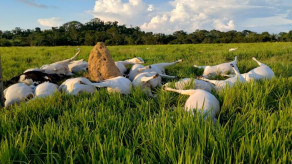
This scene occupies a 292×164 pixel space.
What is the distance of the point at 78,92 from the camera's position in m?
4.12

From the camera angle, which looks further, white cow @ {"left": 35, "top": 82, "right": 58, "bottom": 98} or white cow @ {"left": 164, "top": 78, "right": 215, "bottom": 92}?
white cow @ {"left": 35, "top": 82, "right": 58, "bottom": 98}

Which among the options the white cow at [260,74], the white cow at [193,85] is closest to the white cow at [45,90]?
the white cow at [193,85]

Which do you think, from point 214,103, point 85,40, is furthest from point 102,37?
point 214,103

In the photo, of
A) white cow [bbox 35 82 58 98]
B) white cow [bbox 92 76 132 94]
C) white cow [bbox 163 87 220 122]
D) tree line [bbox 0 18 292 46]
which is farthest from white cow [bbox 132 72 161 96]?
tree line [bbox 0 18 292 46]

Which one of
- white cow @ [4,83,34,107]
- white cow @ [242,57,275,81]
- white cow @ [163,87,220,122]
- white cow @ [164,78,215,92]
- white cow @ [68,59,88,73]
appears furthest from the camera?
white cow @ [68,59,88,73]

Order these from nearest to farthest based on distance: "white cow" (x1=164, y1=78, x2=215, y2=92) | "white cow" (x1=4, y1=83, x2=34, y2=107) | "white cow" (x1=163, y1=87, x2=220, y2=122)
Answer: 1. "white cow" (x1=163, y1=87, x2=220, y2=122)
2. "white cow" (x1=164, y1=78, x2=215, y2=92)
3. "white cow" (x1=4, y1=83, x2=34, y2=107)

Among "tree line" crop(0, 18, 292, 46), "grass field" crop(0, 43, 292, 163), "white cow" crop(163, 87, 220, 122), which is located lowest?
"grass field" crop(0, 43, 292, 163)

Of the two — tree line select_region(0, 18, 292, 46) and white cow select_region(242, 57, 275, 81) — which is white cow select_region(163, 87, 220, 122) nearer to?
white cow select_region(242, 57, 275, 81)

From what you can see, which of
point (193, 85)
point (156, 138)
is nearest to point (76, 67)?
point (193, 85)

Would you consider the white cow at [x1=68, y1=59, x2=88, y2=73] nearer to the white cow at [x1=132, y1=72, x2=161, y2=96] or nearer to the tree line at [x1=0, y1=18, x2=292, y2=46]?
the white cow at [x1=132, y1=72, x2=161, y2=96]

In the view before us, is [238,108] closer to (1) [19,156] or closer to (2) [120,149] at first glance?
(2) [120,149]

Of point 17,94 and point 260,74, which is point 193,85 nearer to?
point 260,74

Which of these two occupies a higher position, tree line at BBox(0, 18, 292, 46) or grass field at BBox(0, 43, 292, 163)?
tree line at BBox(0, 18, 292, 46)

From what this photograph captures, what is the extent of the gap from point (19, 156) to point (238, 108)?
2.58 metres
